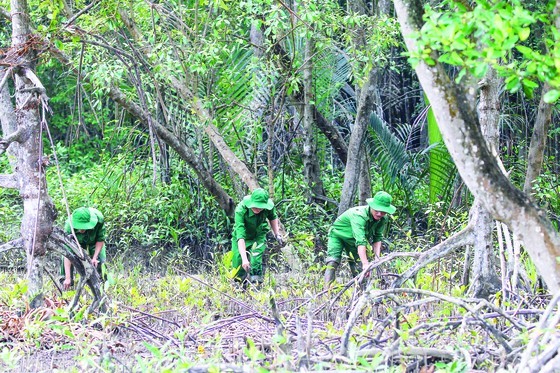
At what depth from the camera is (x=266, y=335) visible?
666 centimetres

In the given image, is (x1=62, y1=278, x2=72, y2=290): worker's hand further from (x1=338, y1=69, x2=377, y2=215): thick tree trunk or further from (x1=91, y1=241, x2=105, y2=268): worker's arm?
(x1=338, y1=69, x2=377, y2=215): thick tree trunk

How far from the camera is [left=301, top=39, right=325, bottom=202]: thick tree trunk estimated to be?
12.6 metres

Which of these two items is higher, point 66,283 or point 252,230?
point 252,230

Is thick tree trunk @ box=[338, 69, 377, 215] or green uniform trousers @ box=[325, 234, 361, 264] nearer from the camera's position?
green uniform trousers @ box=[325, 234, 361, 264]

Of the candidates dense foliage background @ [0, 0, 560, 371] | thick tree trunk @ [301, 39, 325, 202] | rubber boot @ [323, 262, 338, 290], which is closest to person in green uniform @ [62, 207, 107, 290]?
dense foliage background @ [0, 0, 560, 371]

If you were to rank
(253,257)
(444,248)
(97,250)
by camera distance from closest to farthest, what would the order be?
(444,248) < (97,250) < (253,257)

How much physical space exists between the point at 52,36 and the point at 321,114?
6443 millimetres

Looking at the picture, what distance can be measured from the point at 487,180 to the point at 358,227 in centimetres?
460

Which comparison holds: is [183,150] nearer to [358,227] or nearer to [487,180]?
[358,227]

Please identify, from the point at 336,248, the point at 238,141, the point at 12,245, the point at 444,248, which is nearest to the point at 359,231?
the point at 336,248

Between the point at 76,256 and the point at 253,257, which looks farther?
the point at 253,257

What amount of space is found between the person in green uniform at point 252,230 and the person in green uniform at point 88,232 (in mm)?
1599

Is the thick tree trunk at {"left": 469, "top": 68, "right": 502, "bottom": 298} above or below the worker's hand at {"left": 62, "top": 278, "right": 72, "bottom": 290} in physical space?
above

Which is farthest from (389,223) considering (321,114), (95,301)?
(95,301)
